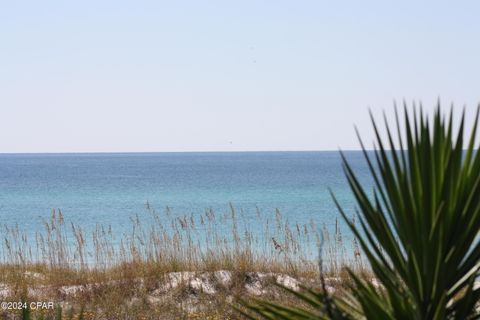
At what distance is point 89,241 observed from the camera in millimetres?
22766

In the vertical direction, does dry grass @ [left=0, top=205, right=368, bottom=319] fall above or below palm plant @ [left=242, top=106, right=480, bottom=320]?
below

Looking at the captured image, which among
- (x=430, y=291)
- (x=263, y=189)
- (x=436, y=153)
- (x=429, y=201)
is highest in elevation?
(x=436, y=153)

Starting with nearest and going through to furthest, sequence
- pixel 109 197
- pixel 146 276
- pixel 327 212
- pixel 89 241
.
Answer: pixel 146 276
pixel 89 241
pixel 327 212
pixel 109 197

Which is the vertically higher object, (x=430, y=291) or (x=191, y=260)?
(x=430, y=291)

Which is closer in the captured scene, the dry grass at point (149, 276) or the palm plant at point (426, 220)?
the palm plant at point (426, 220)

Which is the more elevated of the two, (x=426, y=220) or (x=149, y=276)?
(x=426, y=220)

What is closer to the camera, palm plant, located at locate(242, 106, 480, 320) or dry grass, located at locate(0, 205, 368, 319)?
palm plant, located at locate(242, 106, 480, 320)

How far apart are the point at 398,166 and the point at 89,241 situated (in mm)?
21020

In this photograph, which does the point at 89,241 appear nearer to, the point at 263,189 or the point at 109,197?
the point at 109,197

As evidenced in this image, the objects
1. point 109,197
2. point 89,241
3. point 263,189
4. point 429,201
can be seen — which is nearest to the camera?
point 429,201

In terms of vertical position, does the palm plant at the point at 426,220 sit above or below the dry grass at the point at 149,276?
above

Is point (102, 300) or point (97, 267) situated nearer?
point (102, 300)

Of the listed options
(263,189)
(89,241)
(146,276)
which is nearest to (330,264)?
(146,276)

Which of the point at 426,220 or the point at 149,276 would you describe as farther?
the point at 149,276
